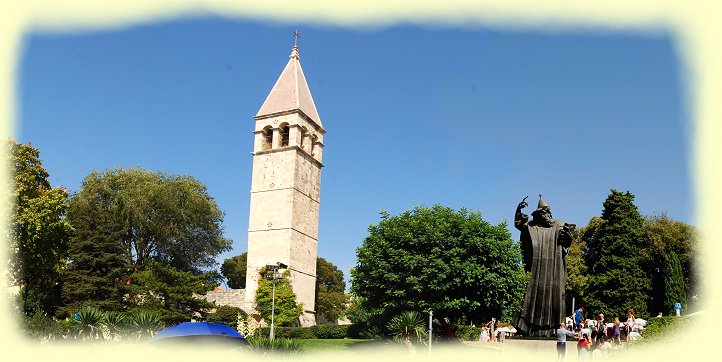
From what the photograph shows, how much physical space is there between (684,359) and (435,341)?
2137 centimetres

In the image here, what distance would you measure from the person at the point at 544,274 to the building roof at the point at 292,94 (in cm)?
4261

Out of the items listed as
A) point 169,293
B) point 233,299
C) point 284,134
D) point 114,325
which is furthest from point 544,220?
point 284,134

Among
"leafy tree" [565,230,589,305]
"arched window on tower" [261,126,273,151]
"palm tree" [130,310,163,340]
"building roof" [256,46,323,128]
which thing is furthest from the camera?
"arched window on tower" [261,126,273,151]

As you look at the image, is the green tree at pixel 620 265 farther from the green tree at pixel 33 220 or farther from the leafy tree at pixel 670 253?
the green tree at pixel 33 220

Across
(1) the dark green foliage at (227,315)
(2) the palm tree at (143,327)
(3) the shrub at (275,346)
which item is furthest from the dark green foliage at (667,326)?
(1) the dark green foliage at (227,315)

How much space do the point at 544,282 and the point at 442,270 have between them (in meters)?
21.8

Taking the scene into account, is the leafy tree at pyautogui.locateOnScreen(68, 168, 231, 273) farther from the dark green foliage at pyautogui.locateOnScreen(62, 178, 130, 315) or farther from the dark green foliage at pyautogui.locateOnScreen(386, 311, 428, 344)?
the dark green foliage at pyautogui.locateOnScreen(386, 311, 428, 344)

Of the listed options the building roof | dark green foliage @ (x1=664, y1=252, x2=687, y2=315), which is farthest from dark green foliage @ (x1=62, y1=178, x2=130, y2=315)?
dark green foliage @ (x1=664, y1=252, x2=687, y2=315)

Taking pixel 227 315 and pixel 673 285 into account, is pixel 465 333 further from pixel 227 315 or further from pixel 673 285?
pixel 227 315

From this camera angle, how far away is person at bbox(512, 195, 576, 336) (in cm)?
1193

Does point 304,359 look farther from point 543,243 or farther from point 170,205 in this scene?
point 170,205

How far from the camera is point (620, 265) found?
42.2 m

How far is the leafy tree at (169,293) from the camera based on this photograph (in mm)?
39688

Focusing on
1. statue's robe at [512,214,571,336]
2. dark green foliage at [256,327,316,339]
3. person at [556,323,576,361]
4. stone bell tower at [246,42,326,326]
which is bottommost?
dark green foliage at [256,327,316,339]
